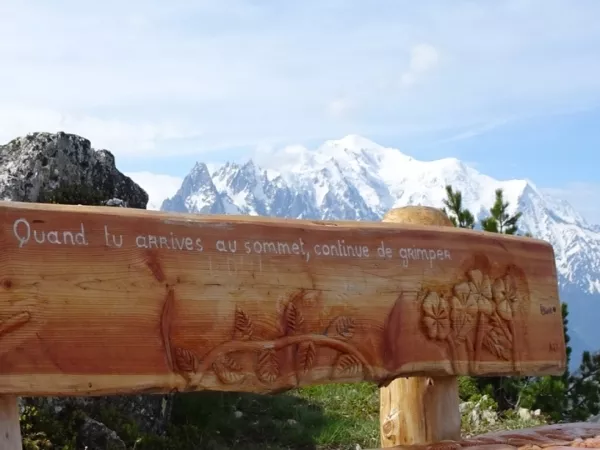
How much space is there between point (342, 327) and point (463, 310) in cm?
83

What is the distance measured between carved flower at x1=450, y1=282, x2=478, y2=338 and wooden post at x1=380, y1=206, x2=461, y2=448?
0.29 m

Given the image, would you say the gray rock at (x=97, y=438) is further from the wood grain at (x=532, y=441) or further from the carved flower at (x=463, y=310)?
the carved flower at (x=463, y=310)

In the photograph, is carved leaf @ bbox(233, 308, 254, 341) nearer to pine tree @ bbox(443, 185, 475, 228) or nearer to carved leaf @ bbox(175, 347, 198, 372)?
carved leaf @ bbox(175, 347, 198, 372)

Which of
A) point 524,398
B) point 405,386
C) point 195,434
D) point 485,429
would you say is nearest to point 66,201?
point 195,434

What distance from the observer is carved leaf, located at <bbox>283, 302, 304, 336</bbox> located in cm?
372

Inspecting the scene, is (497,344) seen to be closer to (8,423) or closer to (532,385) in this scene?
(8,423)

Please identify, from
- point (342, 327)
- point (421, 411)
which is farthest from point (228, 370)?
point (421, 411)

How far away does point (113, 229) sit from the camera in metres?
3.33

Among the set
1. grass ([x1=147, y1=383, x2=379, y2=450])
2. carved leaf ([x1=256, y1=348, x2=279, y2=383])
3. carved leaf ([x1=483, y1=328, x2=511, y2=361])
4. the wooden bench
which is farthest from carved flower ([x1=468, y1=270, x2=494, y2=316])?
grass ([x1=147, y1=383, x2=379, y2=450])

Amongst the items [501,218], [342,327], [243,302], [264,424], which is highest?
[501,218]

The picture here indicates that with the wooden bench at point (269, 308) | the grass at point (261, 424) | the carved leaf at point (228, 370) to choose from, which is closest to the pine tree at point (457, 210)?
the grass at point (261, 424)

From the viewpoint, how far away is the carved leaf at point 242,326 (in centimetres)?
358

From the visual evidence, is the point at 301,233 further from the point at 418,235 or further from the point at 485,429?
the point at 485,429

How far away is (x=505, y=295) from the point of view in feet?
15.1
